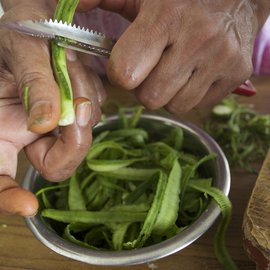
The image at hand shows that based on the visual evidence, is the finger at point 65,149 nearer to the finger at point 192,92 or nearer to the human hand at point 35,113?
the human hand at point 35,113

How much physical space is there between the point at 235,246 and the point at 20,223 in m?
0.42

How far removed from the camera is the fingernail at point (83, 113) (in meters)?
0.69

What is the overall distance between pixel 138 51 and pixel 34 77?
17cm

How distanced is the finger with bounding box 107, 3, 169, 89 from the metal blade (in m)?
0.04

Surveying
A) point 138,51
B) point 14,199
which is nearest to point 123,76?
point 138,51

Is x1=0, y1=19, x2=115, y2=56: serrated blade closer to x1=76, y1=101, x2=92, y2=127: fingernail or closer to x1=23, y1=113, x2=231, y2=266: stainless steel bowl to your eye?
x1=76, y1=101, x2=92, y2=127: fingernail

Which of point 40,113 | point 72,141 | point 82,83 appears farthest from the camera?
point 82,83

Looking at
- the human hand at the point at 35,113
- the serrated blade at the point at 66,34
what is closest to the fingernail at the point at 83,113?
the human hand at the point at 35,113

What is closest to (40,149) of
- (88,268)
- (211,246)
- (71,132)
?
(71,132)

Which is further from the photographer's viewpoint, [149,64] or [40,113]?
[149,64]

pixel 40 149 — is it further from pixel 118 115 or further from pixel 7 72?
pixel 118 115

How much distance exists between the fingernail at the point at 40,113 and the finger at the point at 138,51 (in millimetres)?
162

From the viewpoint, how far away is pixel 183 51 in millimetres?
774

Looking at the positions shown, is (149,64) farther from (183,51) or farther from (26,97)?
(26,97)
